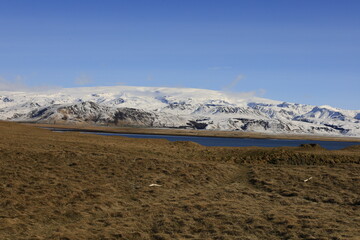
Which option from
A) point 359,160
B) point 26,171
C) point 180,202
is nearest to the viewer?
point 180,202

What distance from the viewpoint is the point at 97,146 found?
126 feet

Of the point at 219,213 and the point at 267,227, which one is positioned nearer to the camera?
the point at 267,227

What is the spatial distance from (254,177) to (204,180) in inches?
148

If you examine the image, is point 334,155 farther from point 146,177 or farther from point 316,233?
point 316,233

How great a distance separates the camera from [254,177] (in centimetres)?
2942

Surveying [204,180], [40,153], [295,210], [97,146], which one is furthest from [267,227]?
[97,146]

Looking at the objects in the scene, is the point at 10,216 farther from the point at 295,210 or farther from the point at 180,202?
the point at 295,210

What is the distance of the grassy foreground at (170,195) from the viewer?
17.9 m

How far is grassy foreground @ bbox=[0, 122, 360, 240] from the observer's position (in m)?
17.9

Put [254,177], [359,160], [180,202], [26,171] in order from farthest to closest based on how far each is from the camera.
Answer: [359,160] → [254,177] → [26,171] → [180,202]

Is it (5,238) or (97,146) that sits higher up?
(97,146)

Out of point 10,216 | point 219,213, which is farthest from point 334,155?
point 10,216

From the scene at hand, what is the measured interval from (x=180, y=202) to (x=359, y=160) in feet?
67.8

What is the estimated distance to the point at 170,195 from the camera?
2416cm
